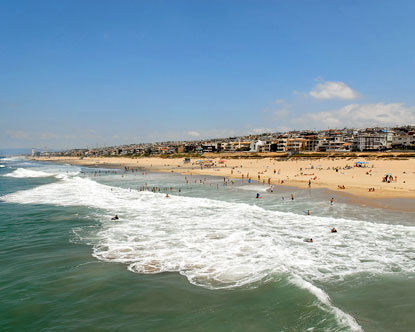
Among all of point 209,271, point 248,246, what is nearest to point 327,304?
point 209,271

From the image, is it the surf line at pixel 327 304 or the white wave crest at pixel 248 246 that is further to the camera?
the white wave crest at pixel 248 246

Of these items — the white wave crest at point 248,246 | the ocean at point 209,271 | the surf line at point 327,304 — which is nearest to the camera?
the surf line at point 327,304

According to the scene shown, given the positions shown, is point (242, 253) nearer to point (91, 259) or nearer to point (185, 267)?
point (185, 267)

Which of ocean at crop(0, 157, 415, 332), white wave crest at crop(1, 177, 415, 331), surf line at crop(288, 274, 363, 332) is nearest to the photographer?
surf line at crop(288, 274, 363, 332)

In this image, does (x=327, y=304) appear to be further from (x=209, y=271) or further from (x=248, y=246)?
(x=248, y=246)

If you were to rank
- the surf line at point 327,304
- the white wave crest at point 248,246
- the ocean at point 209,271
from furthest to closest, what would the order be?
the white wave crest at point 248,246 → the ocean at point 209,271 → the surf line at point 327,304
